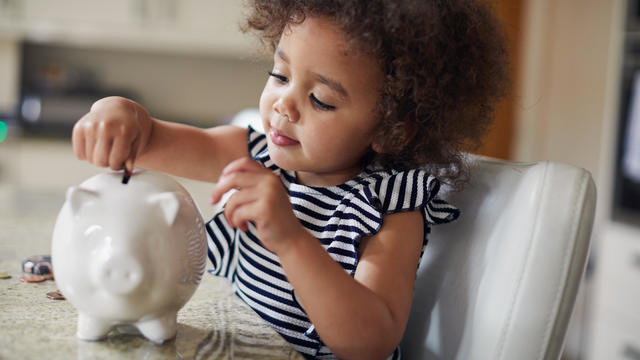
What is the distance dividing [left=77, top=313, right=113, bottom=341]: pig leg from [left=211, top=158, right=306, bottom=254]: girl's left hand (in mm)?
162

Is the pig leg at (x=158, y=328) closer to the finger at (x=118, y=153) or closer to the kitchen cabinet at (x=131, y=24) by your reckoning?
the finger at (x=118, y=153)

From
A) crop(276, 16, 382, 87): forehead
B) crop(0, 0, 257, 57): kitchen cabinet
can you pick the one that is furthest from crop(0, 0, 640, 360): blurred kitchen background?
crop(276, 16, 382, 87): forehead

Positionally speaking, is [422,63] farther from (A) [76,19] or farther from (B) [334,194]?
(A) [76,19]

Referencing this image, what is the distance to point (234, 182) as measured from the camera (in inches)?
26.0

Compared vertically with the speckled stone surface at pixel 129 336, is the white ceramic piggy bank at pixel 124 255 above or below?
above

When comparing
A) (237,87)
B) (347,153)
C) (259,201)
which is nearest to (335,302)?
(259,201)

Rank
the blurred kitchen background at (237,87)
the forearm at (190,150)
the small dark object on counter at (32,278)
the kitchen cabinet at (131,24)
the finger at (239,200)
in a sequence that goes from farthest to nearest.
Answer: the kitchen cabinet at (131,24) → the blurred kitchen background at (237,87) → the forearm at (190,150) → the small dark object on counter at (32,278) → the finger at (239,200)

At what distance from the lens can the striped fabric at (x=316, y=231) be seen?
0.80 m

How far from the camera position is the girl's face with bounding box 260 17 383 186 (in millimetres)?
801

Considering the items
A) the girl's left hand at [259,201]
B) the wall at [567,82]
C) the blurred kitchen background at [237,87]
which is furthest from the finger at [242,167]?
the wall at [567,82]

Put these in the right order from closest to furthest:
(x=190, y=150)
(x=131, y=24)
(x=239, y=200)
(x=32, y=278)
A: (x=239, y=200) → (x=32, y=278) → (x=190, y=150) → (x=131, y=24)

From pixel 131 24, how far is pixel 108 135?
9.05ft

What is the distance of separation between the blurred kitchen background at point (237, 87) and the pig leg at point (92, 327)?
2090 mm

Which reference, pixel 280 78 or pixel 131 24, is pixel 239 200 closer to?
pixel 280 78
